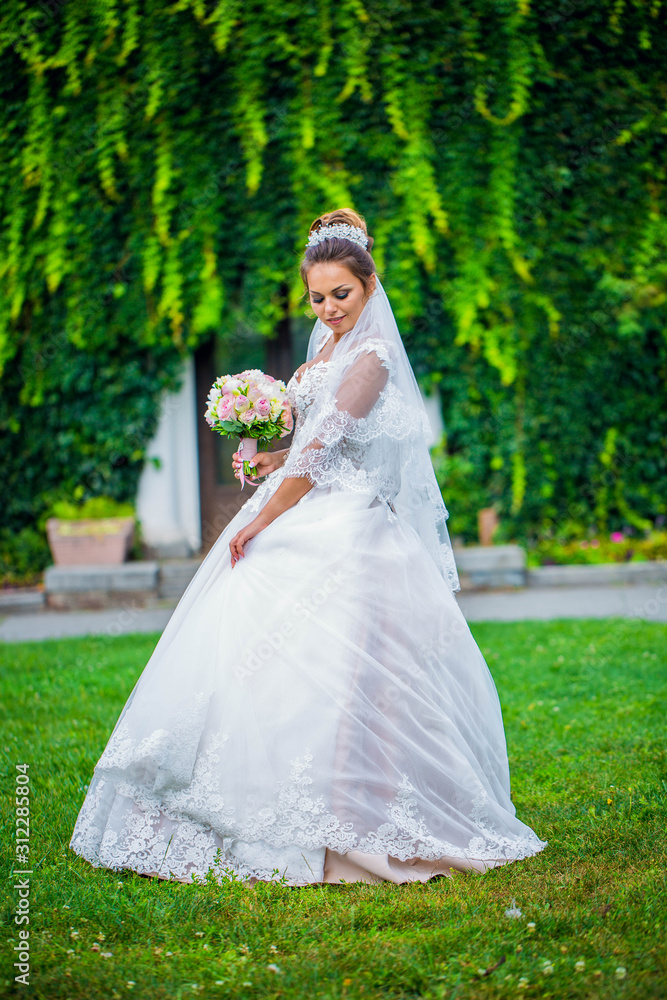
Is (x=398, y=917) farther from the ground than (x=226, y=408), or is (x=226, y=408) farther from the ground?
(x=226, y=408)

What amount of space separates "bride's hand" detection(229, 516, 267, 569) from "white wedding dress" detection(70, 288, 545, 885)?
24 millimetres

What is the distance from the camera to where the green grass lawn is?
2016mm

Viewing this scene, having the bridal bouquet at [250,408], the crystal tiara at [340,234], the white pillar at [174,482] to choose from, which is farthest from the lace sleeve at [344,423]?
the white pillar at [174,482]

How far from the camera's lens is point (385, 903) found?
94.7 inches

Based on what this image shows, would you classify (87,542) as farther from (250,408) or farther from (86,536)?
(250,408)

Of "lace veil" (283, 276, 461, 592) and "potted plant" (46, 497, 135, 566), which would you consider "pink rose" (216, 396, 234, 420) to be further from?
"potted plant" (46, 497, 135, 566)

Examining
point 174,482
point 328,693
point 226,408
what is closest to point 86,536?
point 174,482

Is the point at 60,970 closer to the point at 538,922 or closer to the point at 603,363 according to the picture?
the point at 538,922

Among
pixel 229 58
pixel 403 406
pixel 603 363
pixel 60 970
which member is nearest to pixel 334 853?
pixel 60 970

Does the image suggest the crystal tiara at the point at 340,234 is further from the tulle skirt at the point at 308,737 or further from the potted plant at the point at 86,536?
the potted plant at the point at 86,536

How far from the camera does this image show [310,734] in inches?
102

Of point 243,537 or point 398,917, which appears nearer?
point 398,917

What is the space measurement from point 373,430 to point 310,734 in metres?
1.06

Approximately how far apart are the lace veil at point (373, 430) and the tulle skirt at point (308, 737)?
16cm
